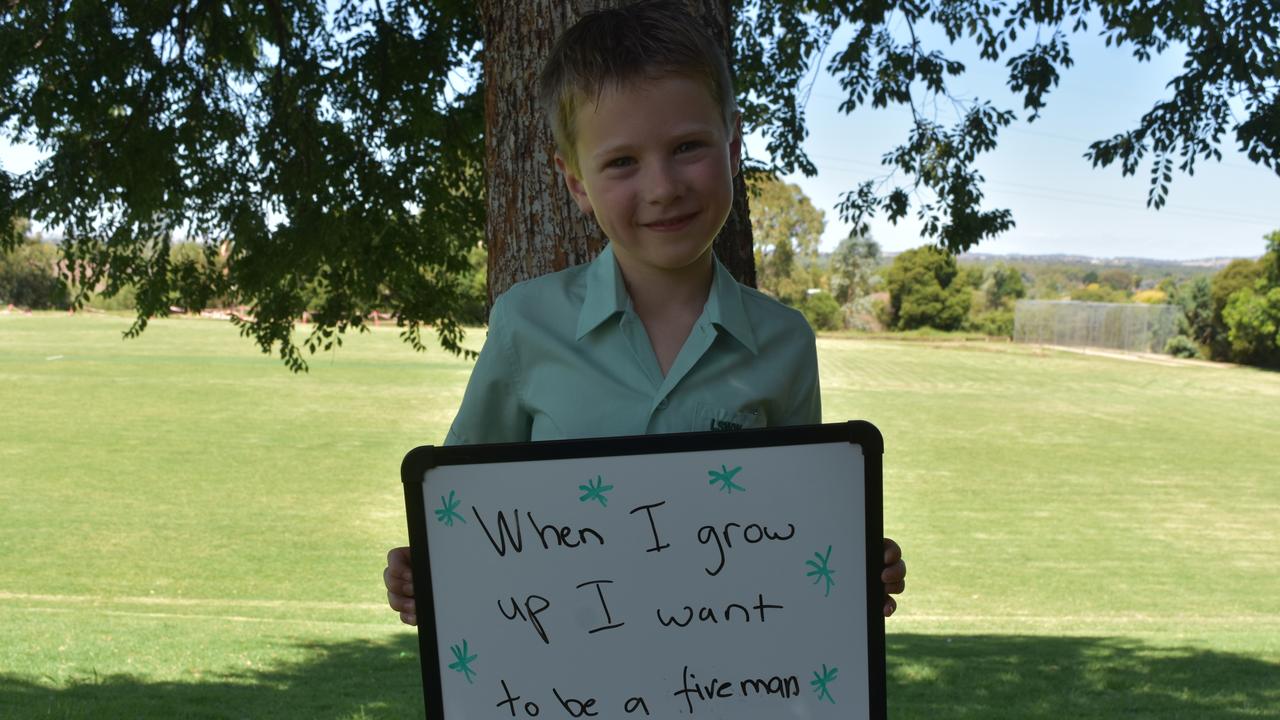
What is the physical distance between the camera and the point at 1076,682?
7969 mm

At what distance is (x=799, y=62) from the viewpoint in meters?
10.4

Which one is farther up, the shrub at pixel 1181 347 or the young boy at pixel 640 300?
the young boy at pixel 640 300

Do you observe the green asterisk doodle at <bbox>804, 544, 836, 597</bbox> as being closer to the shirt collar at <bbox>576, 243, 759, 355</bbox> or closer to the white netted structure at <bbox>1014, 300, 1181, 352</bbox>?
the shirt collar at <bbox>576, 243, 759, 355</bbox>

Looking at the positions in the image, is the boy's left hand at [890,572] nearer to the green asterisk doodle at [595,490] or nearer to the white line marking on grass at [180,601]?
the green asterisk doodle at [595,490]

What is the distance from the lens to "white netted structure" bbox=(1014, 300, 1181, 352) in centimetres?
6588

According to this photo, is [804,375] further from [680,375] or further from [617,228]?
[617,228]

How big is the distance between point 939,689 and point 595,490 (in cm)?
654

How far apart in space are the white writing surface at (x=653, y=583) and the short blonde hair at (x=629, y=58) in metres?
0.56

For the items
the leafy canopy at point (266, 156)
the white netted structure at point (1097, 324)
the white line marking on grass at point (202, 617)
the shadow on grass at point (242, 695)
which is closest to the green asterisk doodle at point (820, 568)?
A: the shadow on grass at point (242, 695)

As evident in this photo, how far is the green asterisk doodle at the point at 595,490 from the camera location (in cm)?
168

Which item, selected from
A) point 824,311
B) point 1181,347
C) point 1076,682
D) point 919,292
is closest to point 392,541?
point 1076,682

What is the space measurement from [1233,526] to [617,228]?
847 inches

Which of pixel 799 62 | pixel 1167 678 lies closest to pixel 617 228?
pixel 1167 678

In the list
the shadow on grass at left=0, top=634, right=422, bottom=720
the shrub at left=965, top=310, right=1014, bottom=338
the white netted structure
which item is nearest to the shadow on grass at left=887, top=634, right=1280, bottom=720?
the shadow on grass at left=0, top=634, right=422, bottom=720
